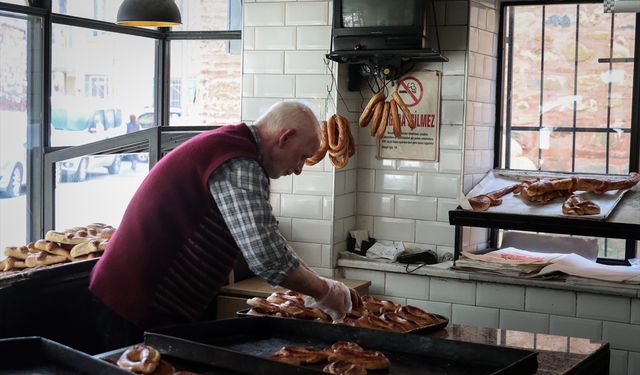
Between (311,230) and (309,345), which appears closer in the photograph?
(309,345)

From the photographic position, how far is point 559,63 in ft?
17.3

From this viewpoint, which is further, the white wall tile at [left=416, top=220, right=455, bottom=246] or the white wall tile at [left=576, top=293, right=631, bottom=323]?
the white wall tile at [left=416, top=220, right=455, bottom=246]

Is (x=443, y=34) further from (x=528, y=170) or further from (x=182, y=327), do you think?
(x=182, y=327)

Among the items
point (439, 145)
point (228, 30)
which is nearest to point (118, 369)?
point (439, 145)

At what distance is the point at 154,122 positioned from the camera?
20.4 feet

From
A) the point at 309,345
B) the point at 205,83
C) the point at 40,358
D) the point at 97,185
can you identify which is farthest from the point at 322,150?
the point at 40,358

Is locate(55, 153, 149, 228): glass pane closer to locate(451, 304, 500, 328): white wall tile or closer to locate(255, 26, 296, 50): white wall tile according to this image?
locate(255, 26, 296, 50): white wall tile

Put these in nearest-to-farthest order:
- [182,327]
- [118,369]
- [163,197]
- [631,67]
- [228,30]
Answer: [118,369] → [182,327] → [163,197] → [631,67] → [228,30]

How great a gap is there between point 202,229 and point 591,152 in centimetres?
294

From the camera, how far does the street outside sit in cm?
502

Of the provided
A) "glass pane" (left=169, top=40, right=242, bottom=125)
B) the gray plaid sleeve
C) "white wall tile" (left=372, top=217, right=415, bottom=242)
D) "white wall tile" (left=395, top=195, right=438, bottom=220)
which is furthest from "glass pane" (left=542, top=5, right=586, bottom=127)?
the gray plaid sleeve

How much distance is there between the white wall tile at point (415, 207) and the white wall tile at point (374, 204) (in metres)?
0.05

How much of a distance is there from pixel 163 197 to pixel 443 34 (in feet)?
8.34

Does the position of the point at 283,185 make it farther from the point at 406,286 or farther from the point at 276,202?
the point at 406,286
